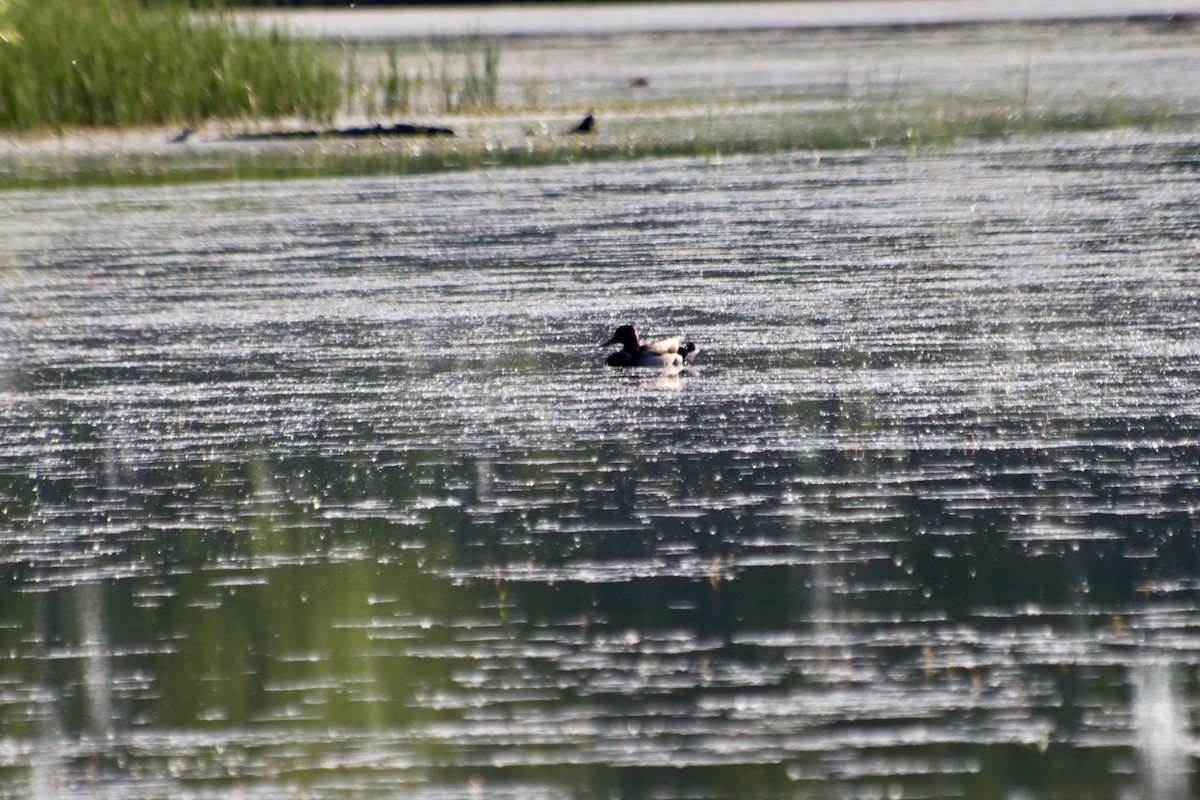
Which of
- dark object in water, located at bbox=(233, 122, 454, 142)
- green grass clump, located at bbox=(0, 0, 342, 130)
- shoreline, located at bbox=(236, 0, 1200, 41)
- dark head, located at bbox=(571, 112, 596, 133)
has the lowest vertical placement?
dark head, located at bbox=(571, 112, 596, 133)

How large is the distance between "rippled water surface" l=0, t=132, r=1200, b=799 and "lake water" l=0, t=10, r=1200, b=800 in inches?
0.8

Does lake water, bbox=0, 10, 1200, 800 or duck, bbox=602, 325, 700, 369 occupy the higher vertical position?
duck, bbox=602, 325, 700, 369

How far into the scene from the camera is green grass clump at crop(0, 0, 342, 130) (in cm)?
Result: 2473

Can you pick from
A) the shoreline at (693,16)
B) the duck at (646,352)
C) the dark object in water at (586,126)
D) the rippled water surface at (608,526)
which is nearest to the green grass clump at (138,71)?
→ the dark object in water at (586,126)

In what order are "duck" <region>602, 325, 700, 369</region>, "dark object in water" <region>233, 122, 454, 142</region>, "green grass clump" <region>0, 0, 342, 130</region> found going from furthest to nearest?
"green grass clump" <region>0, 0, 342, 130</region>, "dark object in water" <region>233, 122, 454, 142</region>, "duck" <region>602, 325, 700, 369</region>

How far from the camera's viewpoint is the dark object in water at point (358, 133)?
2425 cm

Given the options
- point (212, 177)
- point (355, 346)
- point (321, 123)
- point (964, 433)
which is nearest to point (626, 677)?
point (964, 433)

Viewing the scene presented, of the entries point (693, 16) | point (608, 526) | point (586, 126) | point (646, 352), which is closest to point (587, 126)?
point (586, 126)

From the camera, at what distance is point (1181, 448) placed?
314 inches

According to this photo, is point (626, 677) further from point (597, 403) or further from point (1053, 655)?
point (597, 403)

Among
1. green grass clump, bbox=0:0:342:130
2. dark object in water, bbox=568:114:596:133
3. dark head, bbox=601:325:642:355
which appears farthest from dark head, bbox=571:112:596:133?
dark head, bbox=601:325:642:355

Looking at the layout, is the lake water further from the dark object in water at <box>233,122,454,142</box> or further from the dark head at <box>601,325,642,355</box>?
the dark object in water at <box>233,122,454,142</box>

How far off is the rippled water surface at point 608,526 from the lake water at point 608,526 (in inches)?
0.8

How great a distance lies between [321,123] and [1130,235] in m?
13.3
